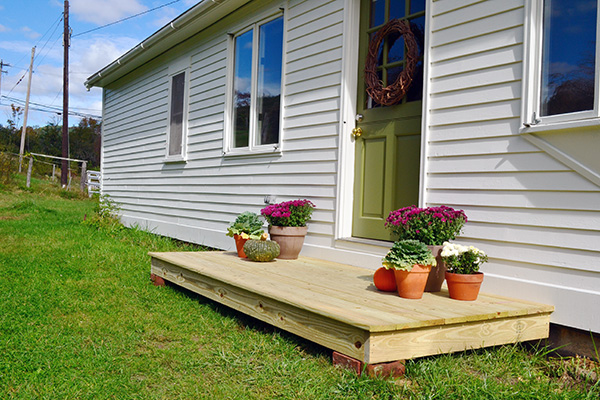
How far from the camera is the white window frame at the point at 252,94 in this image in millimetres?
5398

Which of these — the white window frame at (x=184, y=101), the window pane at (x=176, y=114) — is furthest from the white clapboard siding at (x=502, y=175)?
the window pane at (x=176, y=114)

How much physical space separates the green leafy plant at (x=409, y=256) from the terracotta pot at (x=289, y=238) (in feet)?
5.43

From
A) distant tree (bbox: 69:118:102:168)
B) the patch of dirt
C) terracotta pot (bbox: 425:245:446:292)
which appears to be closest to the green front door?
terracotta pot (bbox: 425:245:446:292)

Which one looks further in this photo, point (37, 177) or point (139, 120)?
point (37, 177)

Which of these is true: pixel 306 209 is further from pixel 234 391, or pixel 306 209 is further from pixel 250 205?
pixel 234 391

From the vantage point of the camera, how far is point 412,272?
2.92m

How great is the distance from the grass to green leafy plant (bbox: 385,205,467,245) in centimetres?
74

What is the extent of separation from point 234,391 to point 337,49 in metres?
3.24

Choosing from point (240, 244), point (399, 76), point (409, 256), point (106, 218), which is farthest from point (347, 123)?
point (106, 218)

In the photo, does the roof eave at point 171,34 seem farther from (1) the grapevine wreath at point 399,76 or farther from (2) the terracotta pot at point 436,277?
(2) the terracotta pot at point 436,277

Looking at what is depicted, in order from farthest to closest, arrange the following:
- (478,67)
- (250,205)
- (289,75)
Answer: (250,205) → (289,75) → (478,67)

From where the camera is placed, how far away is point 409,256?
294 centimetres

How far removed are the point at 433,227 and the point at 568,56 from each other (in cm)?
124

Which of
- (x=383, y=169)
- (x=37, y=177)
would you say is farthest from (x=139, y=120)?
(x=37, y=177)
